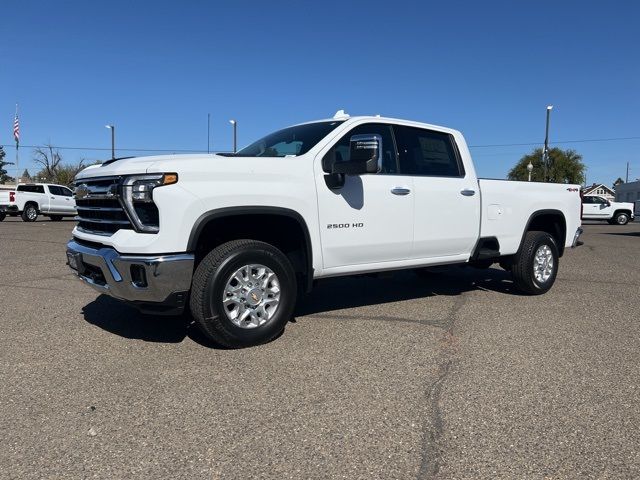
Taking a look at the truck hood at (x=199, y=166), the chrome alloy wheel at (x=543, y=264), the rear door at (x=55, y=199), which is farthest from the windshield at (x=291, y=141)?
the rear door at (x=55, y=199)

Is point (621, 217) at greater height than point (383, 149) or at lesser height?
lesser

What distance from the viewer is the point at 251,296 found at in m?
4.46

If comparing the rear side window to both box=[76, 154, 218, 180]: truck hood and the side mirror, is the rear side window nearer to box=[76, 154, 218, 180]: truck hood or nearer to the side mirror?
box=[76, 154, 218, 180]: truck hood

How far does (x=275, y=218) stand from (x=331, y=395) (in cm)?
173

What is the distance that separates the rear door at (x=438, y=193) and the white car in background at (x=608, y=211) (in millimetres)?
27789

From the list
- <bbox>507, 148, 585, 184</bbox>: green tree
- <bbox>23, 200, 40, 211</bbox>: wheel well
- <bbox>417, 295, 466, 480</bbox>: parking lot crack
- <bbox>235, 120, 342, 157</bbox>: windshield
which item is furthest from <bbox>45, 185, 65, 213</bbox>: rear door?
<bbox>507, 148, 585, 184</bbox>: green tree

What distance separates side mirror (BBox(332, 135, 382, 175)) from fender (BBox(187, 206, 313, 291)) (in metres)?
0.62

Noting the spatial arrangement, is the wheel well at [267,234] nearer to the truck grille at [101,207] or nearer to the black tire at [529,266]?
the truck grille at [101,207]

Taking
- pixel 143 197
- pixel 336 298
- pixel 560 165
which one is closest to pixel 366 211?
pixel 336 298

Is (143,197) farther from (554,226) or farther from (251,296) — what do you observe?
(554,226)

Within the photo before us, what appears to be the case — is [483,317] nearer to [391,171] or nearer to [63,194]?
[391,171]

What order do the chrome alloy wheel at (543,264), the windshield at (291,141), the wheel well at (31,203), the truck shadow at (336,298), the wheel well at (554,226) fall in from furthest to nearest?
the wheel well at (31,203), the wheel well at (554,226), the chrome alloy wheel at (543,264), the windshield at (291,141), the truck shadow at (336,298)

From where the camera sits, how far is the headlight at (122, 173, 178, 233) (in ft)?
13.3

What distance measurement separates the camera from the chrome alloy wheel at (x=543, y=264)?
7004 mm
